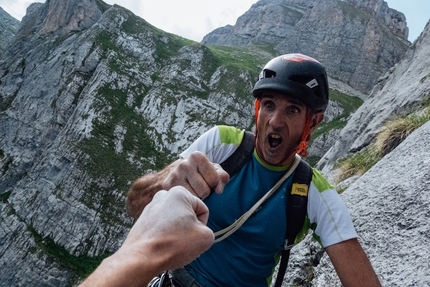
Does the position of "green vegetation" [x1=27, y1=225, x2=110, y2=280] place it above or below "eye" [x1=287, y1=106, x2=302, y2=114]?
below

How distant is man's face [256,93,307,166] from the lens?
386 centimetres

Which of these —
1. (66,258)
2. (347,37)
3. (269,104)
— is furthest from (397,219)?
(347,37)

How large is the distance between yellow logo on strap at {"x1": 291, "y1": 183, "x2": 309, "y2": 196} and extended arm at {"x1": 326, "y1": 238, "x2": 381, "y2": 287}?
69 centimetres

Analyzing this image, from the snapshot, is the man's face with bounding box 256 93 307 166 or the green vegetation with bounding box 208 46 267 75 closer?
the man's face with bounding box 256 93 307 166

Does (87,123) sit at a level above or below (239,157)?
below

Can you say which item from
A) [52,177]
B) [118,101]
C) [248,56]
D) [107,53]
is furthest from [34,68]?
[248,56]

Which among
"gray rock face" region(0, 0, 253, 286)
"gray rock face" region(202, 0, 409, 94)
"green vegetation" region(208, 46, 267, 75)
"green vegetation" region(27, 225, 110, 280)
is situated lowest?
"green vegetation" region(27, 225, 110, 280)

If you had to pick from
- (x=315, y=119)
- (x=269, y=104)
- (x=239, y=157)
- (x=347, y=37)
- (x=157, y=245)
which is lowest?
(x=157, y=245)

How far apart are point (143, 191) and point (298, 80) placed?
257 centimetres

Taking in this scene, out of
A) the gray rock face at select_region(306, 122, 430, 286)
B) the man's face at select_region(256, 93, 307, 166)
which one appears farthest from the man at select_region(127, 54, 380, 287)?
the gray rock face at select_region(306, 122, 430, 286)

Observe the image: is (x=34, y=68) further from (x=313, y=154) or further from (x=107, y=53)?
(x=313, y=154)

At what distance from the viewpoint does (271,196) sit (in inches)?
145

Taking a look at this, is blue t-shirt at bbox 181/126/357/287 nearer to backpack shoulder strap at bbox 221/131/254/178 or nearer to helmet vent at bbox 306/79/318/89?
backpack shoulder strap at bbox 221/131/254/178

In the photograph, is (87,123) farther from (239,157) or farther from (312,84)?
(312,84)
